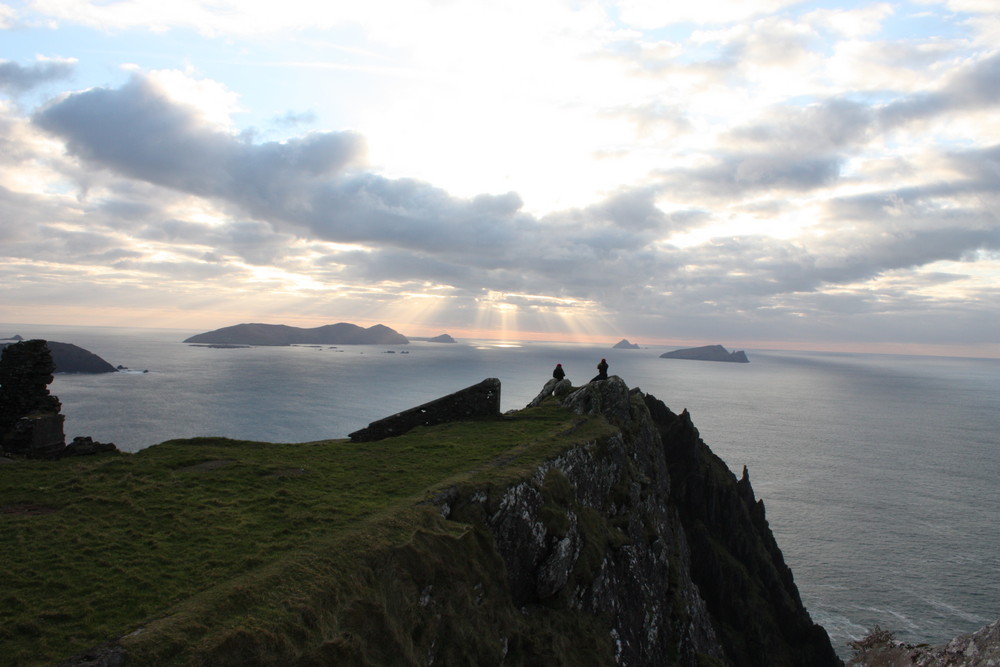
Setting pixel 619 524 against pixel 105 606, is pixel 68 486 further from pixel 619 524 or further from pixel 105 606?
pixel 619 524

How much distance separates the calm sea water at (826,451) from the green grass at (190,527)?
47.4 metres

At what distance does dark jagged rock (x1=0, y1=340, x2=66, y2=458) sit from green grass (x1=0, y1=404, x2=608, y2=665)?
8.41 feet

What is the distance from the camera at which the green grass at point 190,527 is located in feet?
28.9

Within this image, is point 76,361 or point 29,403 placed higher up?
point 29,403

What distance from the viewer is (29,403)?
20.9m

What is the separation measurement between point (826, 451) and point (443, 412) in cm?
Result: 9602

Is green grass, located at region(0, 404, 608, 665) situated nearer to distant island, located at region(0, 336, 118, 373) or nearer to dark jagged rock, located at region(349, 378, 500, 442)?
dark jagged rock, located at region(349, 378, 500, 442)

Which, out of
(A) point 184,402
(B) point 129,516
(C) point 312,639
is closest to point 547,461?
(C) point 312,639

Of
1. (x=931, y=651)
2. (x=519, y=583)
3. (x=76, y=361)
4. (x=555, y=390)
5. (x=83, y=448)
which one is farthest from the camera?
(x=76, y=361)

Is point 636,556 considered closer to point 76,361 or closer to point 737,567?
point 737,567

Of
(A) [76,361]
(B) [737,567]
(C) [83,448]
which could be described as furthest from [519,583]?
(A) [76,361]

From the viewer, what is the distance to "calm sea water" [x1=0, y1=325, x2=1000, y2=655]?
50438 mm

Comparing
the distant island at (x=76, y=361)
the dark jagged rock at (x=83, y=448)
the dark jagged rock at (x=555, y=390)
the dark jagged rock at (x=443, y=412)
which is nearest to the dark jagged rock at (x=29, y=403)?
the dark jagged rock at (x=83, y=448)

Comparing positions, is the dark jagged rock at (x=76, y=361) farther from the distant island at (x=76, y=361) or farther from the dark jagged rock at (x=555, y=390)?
the dark jagged rock at (x=555, y=390)
